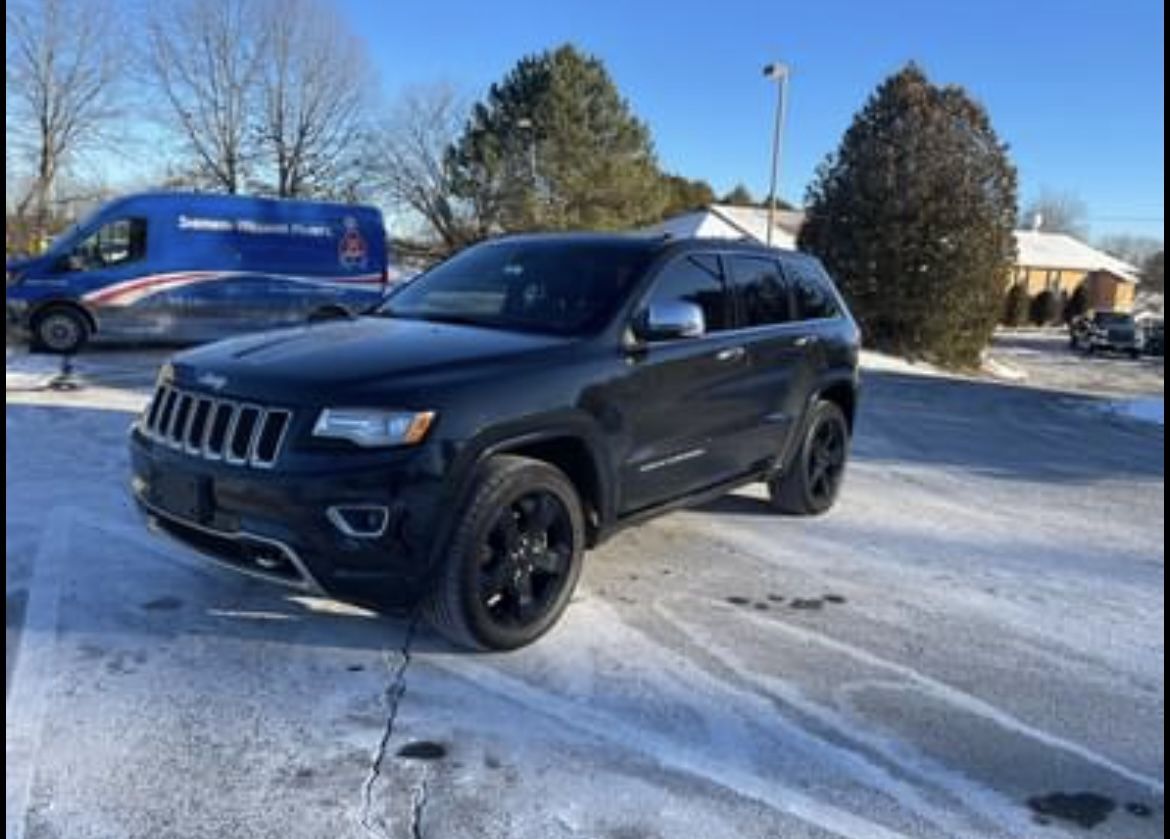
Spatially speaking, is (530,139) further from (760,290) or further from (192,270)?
(760,290)

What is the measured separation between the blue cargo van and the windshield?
10317 mm

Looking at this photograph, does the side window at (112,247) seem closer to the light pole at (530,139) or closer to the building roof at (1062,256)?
the light pole at (530,139)

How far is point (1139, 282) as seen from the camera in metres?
76.6

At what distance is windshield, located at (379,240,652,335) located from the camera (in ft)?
16.6

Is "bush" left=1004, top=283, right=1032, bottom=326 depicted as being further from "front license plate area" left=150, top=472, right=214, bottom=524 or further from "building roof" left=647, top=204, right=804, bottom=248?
"front license plate area" left=150, top=472, right=214, bottom=524

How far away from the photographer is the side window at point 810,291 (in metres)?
6.66

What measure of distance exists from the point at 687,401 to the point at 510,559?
1.44 meters

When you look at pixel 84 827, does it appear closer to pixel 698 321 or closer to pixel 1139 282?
pixel 698 321

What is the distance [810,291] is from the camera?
6848 mm

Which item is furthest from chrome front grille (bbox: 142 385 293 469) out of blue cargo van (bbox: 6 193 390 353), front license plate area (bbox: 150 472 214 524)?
blue cargo van (bbox: 6 193 390 353)

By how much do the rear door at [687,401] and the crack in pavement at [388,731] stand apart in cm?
121

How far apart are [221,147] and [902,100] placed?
28.4m

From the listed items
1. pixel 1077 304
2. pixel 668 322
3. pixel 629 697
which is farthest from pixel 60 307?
pixel 1077 304

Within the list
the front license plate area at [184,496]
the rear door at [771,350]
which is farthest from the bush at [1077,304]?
the front license plate area at [184,496]
